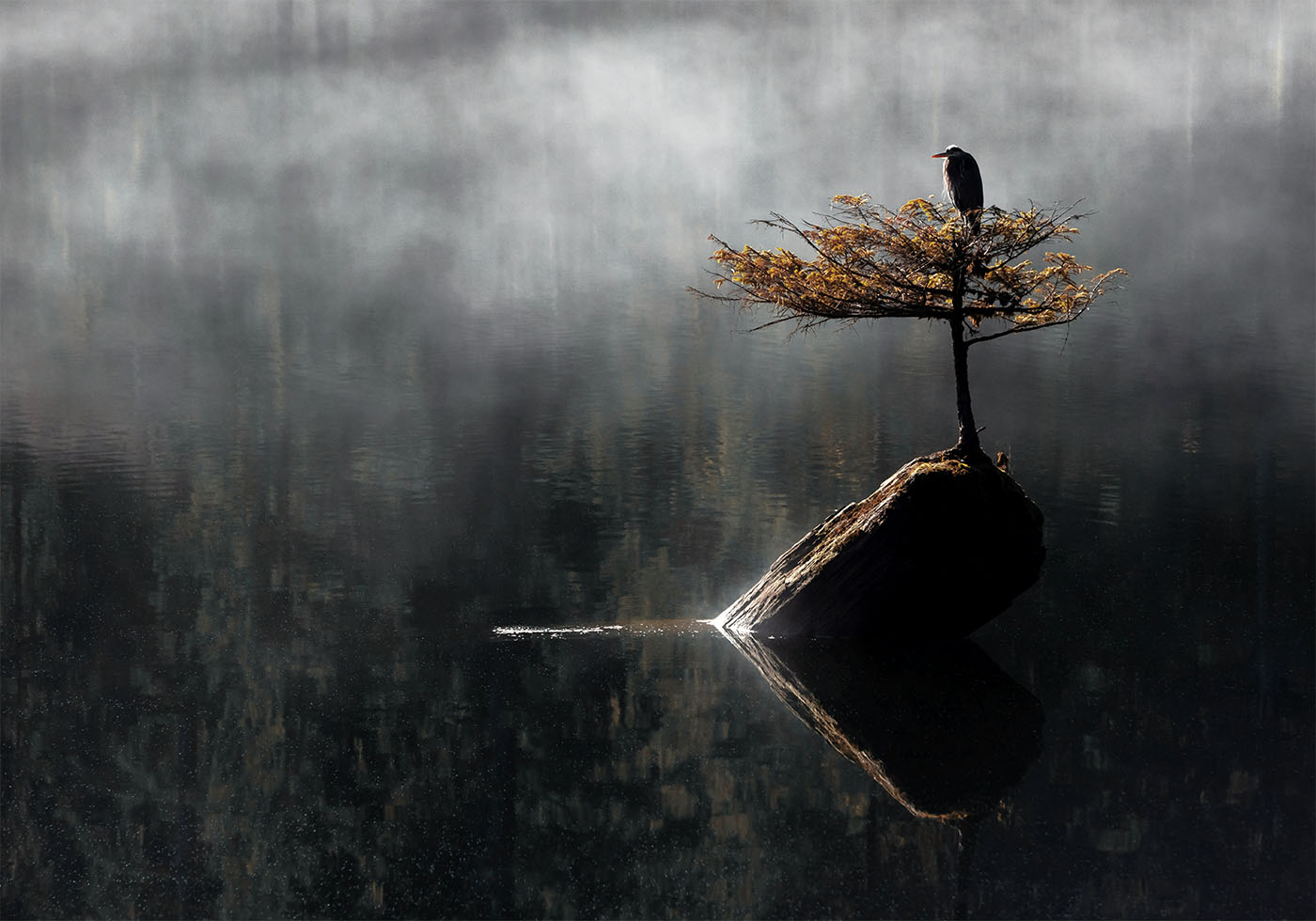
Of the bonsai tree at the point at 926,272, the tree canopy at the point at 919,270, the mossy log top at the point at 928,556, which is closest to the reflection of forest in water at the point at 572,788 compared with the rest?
the mossy log top at the point at 928,556

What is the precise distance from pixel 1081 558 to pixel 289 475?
3961 cm

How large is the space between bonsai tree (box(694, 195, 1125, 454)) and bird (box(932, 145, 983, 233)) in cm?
20

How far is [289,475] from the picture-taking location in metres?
60.7

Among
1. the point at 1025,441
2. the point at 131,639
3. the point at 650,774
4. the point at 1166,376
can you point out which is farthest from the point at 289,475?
the point at 1166,376

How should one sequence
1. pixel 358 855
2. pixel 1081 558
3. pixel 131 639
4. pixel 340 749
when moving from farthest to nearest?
pixel 1081 558
pixel 131 639
pixel 340 749
pixel 358 855

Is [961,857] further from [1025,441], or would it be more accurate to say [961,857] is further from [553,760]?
[1025,441]

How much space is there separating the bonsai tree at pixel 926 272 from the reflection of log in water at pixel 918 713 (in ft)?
12.0

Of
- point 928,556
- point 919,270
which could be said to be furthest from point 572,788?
point 919,270

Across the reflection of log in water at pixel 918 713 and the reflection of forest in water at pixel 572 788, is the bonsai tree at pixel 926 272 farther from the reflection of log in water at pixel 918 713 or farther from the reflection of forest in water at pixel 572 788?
the reflection of forest in water at pixel 572 788

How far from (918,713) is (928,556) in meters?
2.67

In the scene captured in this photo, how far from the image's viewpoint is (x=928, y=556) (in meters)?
19.8

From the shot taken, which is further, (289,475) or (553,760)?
(289,475)

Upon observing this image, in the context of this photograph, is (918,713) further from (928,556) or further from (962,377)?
(962,377)

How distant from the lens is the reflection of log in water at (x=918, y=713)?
15773 millimetres
